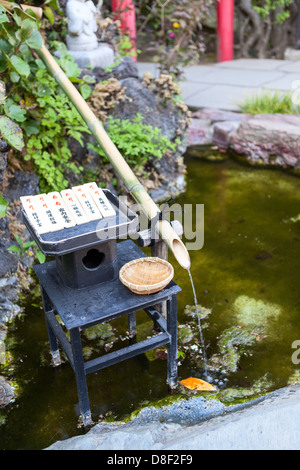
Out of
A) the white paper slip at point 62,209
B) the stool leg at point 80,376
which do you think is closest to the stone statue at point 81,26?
the white paper slip at point 62,209

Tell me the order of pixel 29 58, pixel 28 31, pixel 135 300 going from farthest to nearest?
1. pixel 29 58
2. pixel 28 31
3. pixel 135 300

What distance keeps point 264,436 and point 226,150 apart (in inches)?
202

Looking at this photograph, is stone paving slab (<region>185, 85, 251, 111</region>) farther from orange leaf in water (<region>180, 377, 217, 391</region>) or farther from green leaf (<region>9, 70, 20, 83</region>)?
orange leaf in water (<region>180, 377, 217, 391</region>)

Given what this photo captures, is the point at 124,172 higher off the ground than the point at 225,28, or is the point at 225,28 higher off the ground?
the point at 225,28

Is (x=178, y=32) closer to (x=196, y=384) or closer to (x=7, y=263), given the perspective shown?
(x=7, y=263)

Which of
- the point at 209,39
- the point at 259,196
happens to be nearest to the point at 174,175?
the point at 259,196

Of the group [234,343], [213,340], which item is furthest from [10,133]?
[234,343]

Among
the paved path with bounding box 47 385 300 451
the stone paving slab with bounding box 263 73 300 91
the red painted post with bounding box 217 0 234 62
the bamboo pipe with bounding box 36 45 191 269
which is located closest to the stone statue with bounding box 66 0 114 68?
the bamboo pipe with bounding box 36 45 191 269

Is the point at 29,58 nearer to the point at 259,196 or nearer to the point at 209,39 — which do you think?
the point at 259,196

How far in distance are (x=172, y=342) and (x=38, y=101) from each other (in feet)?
8.92

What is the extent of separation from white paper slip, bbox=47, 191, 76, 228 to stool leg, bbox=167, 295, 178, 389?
0.80 meters

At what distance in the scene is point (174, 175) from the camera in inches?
241

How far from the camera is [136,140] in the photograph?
17.7ft

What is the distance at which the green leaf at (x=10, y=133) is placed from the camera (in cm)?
370
